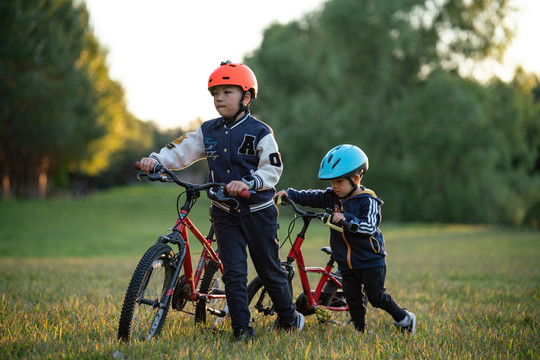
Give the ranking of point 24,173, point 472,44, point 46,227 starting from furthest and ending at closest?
point 24,173, point 472,44, point 46,227

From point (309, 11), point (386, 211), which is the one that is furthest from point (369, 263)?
point (309, 11)

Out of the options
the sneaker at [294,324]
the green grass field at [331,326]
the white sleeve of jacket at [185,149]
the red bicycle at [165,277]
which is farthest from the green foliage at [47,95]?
the sneaker at [294,324]

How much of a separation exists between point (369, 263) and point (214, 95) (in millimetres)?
1775

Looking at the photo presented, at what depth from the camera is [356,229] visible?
153 inches

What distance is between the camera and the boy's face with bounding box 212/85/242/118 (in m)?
3.88

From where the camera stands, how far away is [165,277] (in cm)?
370

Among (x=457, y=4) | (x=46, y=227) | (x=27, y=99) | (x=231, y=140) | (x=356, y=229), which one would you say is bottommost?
(x=46, y=227)

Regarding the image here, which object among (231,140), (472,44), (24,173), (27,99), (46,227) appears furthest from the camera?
(24,173)

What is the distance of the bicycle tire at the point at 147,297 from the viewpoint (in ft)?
11.1

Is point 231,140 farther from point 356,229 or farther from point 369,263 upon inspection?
point 369,263

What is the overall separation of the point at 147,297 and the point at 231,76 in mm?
1677

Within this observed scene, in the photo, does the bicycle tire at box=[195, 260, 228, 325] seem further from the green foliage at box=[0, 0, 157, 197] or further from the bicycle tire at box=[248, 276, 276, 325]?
the green foliage at box=[0, 0, 157, 197]

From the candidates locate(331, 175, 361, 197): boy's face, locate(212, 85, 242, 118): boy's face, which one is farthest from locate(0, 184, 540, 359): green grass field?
locate(212, 85, 242, 118): boy's face

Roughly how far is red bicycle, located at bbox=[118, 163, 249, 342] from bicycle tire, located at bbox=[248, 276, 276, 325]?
0.36m
